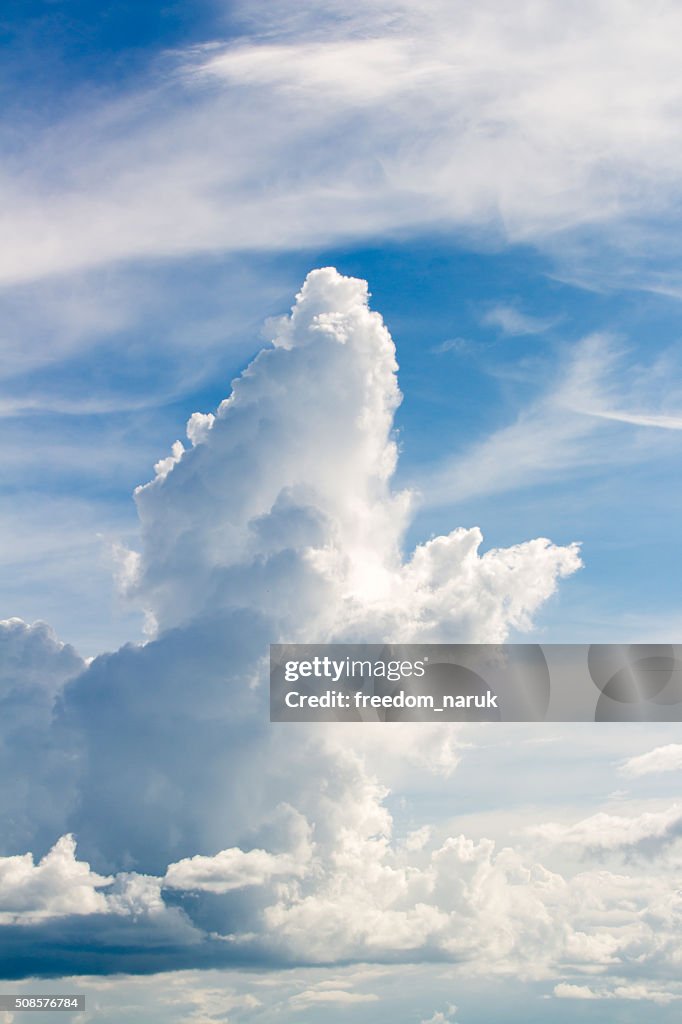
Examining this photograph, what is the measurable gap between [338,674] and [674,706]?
1449 inches

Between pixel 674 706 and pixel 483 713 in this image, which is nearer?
pixel 483 713

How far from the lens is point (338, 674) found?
110938 millimetres

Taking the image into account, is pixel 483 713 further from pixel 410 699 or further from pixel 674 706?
pixel 674 706

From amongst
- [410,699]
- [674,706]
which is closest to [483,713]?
[410,699]

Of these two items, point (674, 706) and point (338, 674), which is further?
point (674, 706)

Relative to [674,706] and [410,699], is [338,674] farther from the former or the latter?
[674,706]

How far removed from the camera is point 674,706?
390ft

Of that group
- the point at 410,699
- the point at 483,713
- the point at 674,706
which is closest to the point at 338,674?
the point at 410,699

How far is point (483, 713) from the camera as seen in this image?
363 ft

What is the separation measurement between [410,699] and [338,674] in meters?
7.55

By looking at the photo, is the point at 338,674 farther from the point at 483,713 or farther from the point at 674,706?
the point at 674,706

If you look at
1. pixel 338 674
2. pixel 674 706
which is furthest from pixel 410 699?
pixel 674 706

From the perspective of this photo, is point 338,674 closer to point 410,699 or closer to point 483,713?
point 410,699

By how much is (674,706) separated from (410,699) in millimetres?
30270
